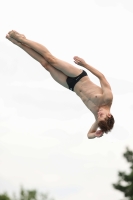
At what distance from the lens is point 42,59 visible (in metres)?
15.6

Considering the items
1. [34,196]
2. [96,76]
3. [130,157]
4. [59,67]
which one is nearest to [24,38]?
[59,67]

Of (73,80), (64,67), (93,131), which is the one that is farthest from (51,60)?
(93,131)

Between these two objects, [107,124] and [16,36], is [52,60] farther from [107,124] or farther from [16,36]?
[107,124]

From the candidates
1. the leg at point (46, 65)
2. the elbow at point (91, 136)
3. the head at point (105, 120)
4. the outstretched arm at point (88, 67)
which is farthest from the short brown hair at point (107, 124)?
the leg at point (46, 65)

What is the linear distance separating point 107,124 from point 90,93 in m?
1.06

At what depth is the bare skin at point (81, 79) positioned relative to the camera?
14.8 meters

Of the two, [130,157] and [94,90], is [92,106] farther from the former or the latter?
[130,157]

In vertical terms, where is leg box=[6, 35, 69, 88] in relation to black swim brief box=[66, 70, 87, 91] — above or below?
above

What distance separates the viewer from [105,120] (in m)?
14.4

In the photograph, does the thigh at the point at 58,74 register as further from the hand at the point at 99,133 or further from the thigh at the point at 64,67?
the hand at the point at 99,133

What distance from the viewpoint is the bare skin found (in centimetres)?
1475

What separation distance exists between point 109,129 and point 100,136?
0.43 m

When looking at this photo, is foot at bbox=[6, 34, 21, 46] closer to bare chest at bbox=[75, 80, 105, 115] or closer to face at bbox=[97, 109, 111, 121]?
bare chest at bbox=[75, 80, 105, 115]

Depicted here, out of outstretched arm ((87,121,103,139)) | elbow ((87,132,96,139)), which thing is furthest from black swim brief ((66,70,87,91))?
elbow ((87,132,96,139))
